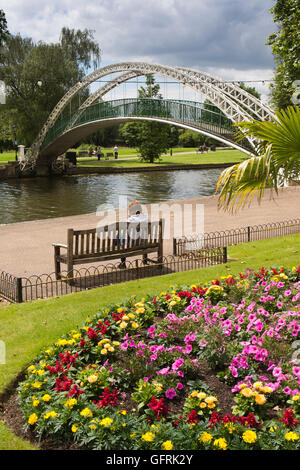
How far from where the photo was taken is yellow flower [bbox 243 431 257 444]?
3.46 meters

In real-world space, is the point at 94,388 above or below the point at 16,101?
below

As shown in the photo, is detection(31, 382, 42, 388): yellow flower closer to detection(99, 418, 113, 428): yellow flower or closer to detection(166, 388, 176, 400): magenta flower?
detection(99, 418, 113, 428): yellow flower

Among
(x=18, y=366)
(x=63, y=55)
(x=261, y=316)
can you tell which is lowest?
(x=18, y=366)

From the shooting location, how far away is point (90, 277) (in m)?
8.84

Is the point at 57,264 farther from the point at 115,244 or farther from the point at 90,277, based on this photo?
the point at 115,244

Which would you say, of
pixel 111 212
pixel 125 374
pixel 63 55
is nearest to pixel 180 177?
pixel 63 55

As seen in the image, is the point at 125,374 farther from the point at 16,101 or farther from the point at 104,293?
the point at 16,101

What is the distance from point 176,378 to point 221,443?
3.86ft

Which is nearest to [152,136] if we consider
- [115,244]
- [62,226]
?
[62,226]

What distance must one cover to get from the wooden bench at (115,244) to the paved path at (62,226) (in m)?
1.22

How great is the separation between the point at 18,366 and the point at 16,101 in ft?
159

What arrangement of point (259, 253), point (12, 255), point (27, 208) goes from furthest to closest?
point (27, 208), point (12, 255), point (259, 253)

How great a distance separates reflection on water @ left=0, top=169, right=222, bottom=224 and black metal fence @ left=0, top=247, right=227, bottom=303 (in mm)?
13830

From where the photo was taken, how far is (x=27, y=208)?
26.0 m
